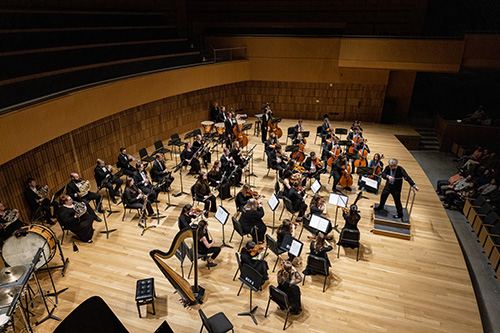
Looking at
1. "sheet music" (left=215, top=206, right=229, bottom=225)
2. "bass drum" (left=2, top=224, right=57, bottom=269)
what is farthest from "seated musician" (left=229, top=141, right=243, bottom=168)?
"bass drum" (left=2, top=224, right=57, bottom=269)

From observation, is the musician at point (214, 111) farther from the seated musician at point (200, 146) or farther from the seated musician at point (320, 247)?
the seated musician at point (320, 247)

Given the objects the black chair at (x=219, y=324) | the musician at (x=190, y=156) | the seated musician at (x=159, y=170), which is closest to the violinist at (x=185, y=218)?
the black chair at (x=219, y=324)

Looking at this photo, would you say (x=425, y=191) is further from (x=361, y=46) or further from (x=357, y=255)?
(x=361, y=46)

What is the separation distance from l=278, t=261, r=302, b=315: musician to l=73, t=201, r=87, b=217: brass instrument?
14.3 feet

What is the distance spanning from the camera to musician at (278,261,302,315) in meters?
5.09

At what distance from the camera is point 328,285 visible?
19.9 ft

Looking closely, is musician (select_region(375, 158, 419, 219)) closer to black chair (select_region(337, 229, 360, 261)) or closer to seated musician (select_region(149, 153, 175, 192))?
black chair (select_region(337, 229, 360, 261))

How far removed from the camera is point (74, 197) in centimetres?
745

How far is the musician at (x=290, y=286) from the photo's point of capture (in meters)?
5.09

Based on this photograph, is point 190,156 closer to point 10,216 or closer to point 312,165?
point 312,165

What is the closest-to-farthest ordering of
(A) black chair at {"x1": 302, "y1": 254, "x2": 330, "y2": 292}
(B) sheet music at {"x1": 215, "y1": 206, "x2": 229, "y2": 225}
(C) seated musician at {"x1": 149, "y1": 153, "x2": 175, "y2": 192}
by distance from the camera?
(A) black chair at {"x1": 302, "y1": 254, "x2": 330, "y2": 292} → (B) sheet music at {"x1": 215, "y1": 206, "x2": 229, "y2": 225} → (C) seated musician at {"x1": 149, "y1": 153, "x2": 175, "y2": 192}

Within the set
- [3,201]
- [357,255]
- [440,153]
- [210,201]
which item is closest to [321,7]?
[440,153]

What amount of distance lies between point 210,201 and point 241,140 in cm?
393

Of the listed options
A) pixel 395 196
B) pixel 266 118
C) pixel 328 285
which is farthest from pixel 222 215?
pixel 266 118
